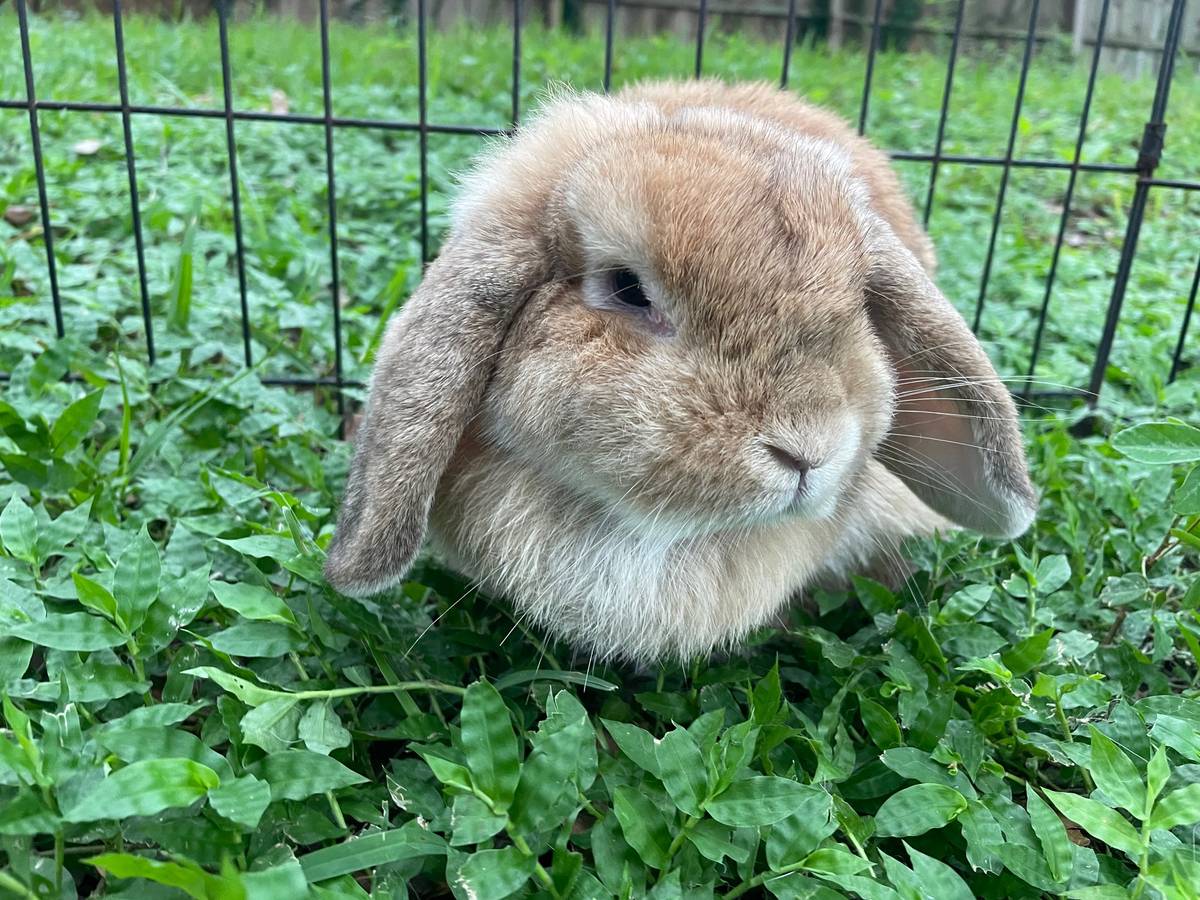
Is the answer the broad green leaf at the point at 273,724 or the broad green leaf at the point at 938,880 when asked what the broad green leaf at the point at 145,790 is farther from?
the broad green leaf at the point at 938,880

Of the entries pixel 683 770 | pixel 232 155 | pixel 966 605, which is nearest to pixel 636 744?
pixel 683 770

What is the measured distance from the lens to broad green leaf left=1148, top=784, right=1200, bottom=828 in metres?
1.24

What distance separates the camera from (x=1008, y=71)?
685 cm

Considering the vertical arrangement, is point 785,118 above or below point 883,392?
above

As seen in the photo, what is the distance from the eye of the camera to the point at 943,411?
1799 mm

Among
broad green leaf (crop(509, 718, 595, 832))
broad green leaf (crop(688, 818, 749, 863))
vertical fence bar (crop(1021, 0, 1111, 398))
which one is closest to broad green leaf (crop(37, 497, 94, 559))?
broad green leaf (crop(509, 718, 595, 832))

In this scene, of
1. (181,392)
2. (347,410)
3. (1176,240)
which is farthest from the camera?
(1176,240)

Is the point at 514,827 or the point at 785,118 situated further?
the point at 785,118

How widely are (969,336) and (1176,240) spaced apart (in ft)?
9.88

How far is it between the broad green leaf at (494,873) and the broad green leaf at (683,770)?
0.21 metres

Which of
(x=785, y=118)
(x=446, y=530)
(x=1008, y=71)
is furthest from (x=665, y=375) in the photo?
(x=1008, y=71)

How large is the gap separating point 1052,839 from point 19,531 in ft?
5.60

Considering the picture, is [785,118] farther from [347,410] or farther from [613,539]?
[347,410]

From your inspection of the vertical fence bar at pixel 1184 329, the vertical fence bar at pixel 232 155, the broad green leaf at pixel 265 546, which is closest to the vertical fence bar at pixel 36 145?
the vertical fence bar at pixel 232 155
